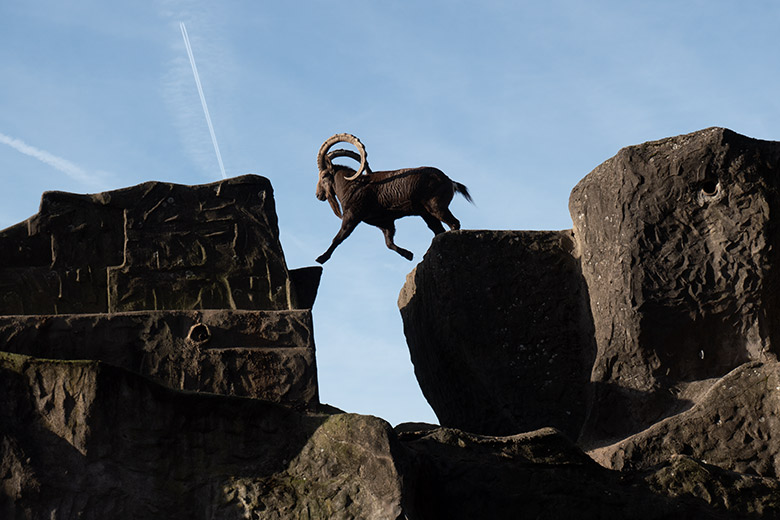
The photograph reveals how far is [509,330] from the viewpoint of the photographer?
8328 mm

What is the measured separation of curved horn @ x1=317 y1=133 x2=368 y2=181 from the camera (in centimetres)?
1111

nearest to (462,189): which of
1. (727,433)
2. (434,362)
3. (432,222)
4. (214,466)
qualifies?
(432,222)

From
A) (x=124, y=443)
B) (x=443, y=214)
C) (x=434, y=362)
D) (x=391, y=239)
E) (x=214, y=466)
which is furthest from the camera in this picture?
(x=391, y=239)

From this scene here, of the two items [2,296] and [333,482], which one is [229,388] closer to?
[333,482]

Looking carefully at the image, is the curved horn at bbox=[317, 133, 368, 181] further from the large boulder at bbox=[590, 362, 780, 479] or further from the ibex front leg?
the large boulder at bbox=[590, 362, 780, 479]

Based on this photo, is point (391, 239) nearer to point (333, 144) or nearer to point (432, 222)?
point (432, 222)

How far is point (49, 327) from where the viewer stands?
6438mm

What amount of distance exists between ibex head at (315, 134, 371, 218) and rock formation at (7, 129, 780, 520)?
224 cm

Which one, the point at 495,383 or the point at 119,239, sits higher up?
the point at 119,239

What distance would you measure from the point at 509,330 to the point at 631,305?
2.83 ft

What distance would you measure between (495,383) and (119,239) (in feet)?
8.71

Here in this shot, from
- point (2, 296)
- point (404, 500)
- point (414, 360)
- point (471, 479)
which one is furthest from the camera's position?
point (414, 360)

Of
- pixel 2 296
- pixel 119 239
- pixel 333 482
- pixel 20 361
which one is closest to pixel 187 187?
pixel 119 239

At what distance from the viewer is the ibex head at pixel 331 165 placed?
11.1 m
